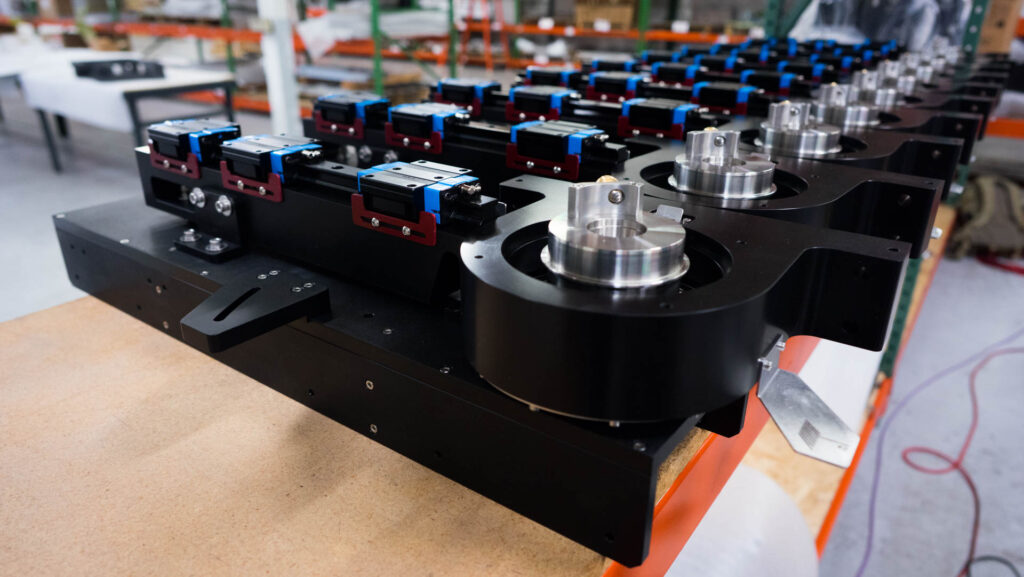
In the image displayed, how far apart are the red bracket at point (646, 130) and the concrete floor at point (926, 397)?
1178mm

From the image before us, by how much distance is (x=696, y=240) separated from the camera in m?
0.60

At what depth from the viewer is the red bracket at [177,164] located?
2.60ft

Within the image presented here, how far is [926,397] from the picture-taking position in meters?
2.34

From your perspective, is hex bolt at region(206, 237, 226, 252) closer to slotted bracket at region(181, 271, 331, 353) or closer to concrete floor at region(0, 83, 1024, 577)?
slotted bracket at region(181, 271, 331, 353)

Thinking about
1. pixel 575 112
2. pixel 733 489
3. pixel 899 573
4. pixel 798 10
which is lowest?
pixel 899 573

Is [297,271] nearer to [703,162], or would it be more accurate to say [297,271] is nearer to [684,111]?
[703,162]

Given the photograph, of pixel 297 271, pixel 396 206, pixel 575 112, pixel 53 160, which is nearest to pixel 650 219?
pixel 396 206

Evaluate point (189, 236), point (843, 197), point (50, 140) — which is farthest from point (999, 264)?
point (50, 140)

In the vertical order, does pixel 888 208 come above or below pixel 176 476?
above

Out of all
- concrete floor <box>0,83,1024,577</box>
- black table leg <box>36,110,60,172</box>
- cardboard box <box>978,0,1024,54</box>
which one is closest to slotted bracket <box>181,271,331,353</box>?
concrete floor <box>0,83,1024,577</box>

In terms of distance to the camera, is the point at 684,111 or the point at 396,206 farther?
the point at 684,111

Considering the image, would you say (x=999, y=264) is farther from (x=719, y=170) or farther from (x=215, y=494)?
(x=215, y=494)

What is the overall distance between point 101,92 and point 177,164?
2.26 meters

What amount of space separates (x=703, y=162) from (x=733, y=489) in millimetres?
558
